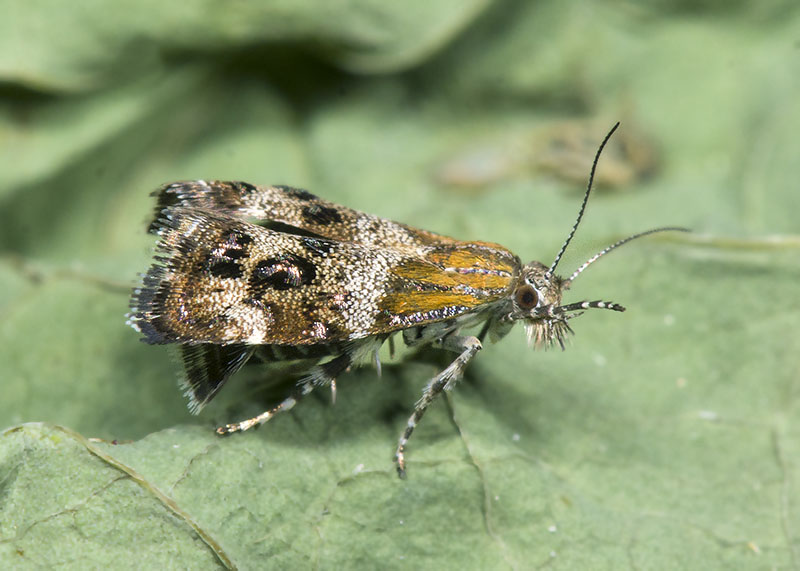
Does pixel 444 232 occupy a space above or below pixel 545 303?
above

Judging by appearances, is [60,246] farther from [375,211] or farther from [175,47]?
[375,211]

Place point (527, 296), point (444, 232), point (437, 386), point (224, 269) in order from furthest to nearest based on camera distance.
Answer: point (444, 232), point (527, 296), point (437, 386), point (224, 269)

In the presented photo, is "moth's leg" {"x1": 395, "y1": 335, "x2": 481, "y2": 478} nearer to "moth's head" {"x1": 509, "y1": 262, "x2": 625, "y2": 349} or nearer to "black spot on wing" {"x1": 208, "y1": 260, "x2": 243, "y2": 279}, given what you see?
"moth's head" {"x1": 509, "y1": 262, "x2": 625, "y2": 349}

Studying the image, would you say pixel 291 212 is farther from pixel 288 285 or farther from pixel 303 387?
pixel 303 387

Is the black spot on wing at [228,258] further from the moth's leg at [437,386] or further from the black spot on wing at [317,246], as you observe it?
the moth's leg at [437,386]

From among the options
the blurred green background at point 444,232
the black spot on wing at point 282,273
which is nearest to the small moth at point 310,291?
the black spot on wing at point 282,273

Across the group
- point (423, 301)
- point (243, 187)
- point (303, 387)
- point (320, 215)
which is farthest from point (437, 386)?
point (243, 187)

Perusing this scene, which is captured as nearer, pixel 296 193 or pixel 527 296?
pixel 527 296
